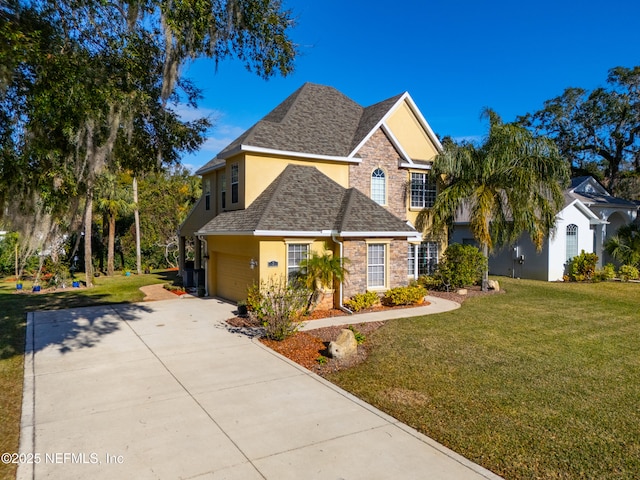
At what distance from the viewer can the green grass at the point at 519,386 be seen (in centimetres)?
539

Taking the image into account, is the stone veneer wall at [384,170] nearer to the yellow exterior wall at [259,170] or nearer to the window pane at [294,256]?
the yellow exterior wall at [259,170]

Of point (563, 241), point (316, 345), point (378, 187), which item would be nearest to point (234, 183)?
point (378, 187)

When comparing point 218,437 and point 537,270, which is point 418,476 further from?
point 537,270

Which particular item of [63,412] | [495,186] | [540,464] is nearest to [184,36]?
[63,412]

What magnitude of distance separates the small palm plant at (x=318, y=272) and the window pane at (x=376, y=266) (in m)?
1.32

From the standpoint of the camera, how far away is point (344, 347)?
371 inches

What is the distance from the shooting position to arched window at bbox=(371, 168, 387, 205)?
1911cm

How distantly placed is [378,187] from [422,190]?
105 inches

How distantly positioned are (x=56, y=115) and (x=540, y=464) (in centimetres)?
855

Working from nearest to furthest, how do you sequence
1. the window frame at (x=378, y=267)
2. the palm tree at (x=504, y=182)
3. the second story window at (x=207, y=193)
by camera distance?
the window frame at (x=378, y=267) < the palm tree at (x=504, y=182) < the second story window at (x=207, y=193)

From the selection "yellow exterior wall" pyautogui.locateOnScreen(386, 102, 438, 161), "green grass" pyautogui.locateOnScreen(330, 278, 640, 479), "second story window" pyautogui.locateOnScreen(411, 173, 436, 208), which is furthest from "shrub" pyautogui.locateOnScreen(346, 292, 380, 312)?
"yellow exterior wall" pyautogui.locateOnScreen(386, 102, 438, 161)

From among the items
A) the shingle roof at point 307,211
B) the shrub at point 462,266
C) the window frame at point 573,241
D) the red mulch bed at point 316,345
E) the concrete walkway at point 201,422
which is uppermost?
the shingle roof at point 307,211

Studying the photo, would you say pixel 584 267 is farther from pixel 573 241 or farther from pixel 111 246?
pixel 111 246

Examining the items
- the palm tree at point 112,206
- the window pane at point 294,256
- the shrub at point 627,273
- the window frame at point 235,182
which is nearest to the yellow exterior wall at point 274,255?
the window pane at point 294,256
